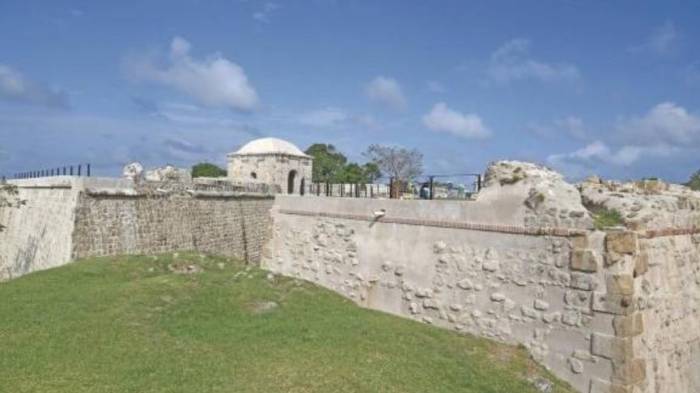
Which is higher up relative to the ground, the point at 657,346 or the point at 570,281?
the point at 570,281

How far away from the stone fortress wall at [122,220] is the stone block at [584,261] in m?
11.3

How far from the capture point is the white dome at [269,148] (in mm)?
27328

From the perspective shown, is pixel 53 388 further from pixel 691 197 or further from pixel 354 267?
pixel 691 197

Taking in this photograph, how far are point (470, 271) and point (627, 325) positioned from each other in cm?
338

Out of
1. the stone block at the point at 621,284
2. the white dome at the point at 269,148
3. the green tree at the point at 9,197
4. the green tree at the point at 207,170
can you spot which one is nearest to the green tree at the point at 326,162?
the green tree at the point at 207,170

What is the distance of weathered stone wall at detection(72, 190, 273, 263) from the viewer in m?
16.5

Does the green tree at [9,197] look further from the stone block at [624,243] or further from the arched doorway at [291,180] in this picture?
the stone block at [624,243]

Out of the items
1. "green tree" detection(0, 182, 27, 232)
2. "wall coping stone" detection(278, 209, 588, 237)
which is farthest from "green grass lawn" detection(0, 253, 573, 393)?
"green tree" detection(0, 182, 27, 232)

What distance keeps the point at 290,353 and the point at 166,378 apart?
2029mm

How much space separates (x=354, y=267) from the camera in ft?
48.9

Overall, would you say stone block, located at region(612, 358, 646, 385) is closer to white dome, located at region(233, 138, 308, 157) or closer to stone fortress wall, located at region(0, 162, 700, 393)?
stone fortress wall, located at region(0, 162, 700, 393)

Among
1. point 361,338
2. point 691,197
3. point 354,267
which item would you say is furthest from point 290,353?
point 691,197

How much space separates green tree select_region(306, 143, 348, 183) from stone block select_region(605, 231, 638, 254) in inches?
1938

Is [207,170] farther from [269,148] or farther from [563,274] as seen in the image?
[563,274]
